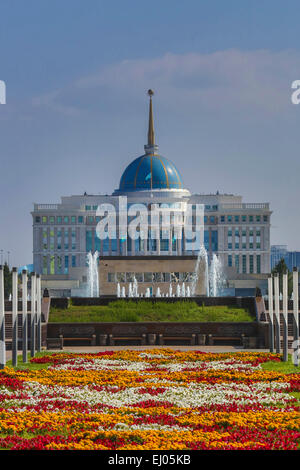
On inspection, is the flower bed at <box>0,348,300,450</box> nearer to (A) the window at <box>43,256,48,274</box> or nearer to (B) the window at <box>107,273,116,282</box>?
(B) the window at <box>107,273,116,282</box>

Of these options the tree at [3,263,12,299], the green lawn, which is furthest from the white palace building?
the green lawn

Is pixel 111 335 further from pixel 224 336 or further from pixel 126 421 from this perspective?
pixel 126 421

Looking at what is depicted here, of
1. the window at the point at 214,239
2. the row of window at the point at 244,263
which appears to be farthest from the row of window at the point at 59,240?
the row of window at the point at 244,263

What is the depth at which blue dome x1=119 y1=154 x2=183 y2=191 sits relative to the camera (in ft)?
508

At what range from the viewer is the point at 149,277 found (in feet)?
217

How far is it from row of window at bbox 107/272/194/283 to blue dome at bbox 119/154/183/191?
8828 cm

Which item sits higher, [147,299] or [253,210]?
[253,210]

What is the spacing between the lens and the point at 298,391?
21500 millimetres

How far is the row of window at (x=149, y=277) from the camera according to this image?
2574 inches

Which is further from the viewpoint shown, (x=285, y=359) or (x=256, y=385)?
(x=285, y=359)

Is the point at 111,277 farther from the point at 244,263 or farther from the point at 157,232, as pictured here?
the point at 244,263


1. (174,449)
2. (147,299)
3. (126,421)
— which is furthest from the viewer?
(147,299)
